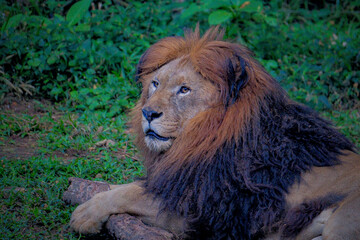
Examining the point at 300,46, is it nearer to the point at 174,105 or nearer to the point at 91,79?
the point at 91,79

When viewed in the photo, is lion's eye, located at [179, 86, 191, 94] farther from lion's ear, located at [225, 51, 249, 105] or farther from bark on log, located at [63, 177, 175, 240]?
bark on log, located at [63, 177, 175, 240]

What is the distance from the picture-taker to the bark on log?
9.11 feet

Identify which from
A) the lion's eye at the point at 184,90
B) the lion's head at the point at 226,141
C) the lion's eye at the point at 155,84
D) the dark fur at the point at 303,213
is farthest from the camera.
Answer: the lion's eye at the point at 155,84

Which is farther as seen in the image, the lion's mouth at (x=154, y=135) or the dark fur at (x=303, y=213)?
the lion's mouth at (x=154, y=135)

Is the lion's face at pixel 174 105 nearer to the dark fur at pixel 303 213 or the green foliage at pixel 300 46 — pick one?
the dark fur at pixel 303 213

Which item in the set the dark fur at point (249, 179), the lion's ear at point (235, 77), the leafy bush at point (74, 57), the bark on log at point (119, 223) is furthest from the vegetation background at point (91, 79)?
the lion's ear at point (235, 77)

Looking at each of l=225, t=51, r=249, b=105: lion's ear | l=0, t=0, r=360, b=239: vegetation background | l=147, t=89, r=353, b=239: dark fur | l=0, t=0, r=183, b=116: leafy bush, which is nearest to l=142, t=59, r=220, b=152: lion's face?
l=225, t=51, r=249, b=105: lion's ear

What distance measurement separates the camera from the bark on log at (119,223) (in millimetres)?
2777

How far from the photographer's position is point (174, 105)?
309 cm

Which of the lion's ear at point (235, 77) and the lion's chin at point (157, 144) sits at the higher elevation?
the lion's ear at point (235, 77)

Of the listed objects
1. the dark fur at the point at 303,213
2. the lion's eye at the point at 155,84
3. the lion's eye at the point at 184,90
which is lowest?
the dark fur at the point at 303,213

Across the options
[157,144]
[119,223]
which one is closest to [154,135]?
[157,144]

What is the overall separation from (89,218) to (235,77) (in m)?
1.36

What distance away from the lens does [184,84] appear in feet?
10.3
